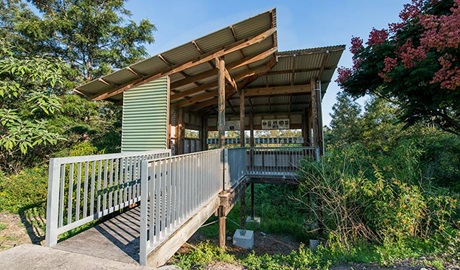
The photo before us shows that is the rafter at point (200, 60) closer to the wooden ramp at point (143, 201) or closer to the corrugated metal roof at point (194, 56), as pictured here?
the corrugated metal roof at point (194, 56)

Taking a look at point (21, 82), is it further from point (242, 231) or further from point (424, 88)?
point (424, 88)

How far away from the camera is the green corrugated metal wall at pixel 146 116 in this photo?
5.71 m

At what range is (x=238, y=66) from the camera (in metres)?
6.20

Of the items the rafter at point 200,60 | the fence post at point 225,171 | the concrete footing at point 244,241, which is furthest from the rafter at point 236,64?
the concrete footing at point 244,241

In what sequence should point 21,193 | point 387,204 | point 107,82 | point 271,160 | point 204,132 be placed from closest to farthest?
point 387,204
point 21,193
point 107,82
point 271,160
point 204,132

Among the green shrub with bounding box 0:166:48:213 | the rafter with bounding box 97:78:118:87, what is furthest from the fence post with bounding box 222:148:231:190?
the green shrub with bounding box 0:166:48:213

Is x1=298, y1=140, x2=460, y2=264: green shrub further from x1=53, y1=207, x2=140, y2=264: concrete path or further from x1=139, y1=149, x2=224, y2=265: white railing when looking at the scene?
x1=53, y1=207, x2=140, y2=264: concrete path

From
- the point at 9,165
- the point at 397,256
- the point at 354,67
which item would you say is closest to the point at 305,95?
the point at 354,67

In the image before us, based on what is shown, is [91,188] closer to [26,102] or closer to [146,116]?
[146,116]

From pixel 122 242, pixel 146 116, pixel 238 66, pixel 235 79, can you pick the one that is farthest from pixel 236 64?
pixel 122 242

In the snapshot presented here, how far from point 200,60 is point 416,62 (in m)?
4.44

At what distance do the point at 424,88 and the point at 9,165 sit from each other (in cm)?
1247

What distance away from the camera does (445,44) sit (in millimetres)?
3158

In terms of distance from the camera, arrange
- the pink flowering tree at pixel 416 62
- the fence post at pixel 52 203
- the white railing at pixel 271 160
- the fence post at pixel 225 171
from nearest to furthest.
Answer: the fence post at pixel 52 203
the pink flowering tree at pixel 416 62
the fence post at pixel 225 171
the white railing at pixel 271 160
